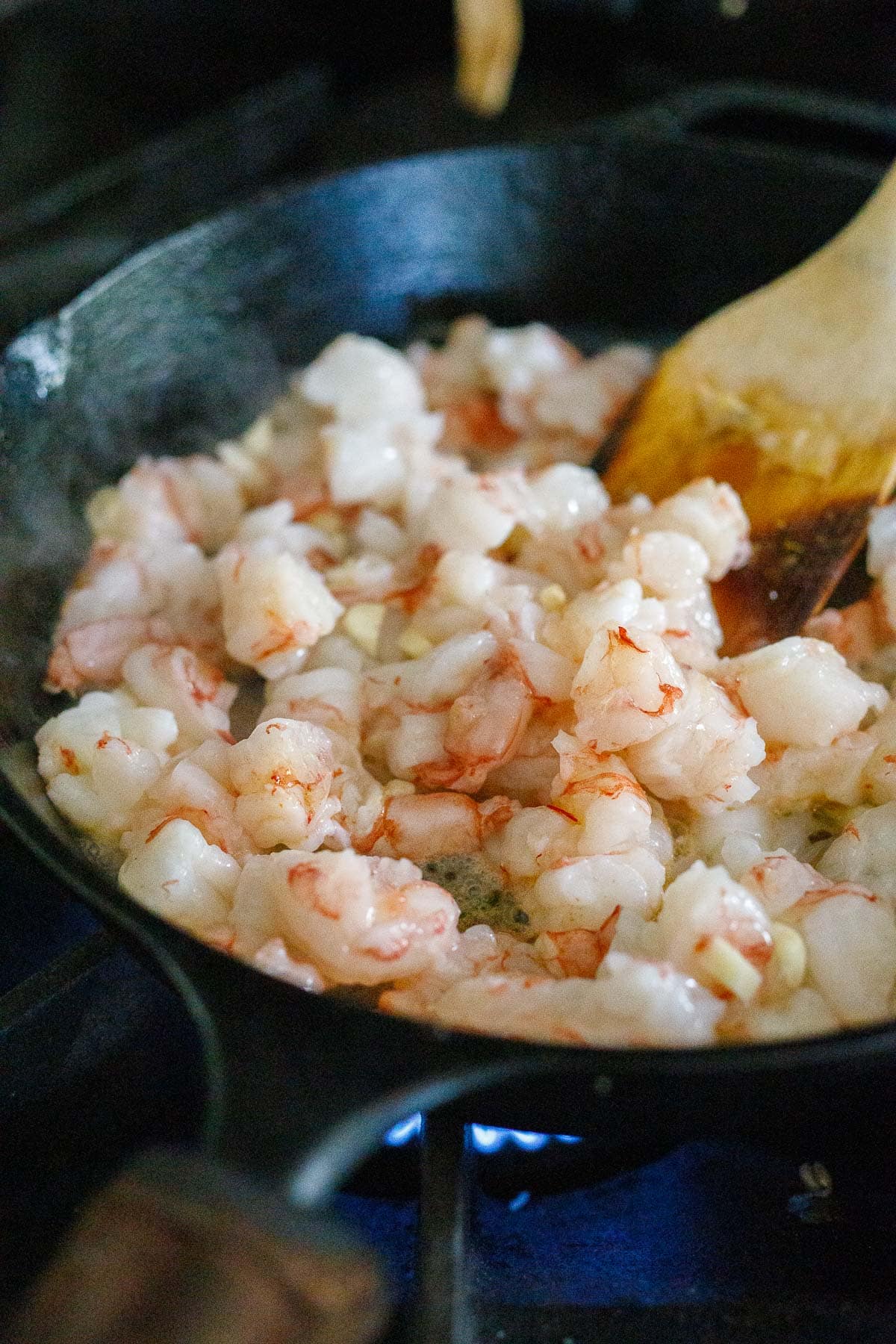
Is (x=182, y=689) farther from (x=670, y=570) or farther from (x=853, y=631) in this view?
(x=853, y=631)

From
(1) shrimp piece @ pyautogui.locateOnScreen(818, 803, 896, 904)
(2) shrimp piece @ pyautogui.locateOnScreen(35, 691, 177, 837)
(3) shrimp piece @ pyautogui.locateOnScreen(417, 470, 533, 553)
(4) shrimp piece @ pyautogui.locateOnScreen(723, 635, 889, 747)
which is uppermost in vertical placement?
(3) shrimp piece @ pyautogui.locateOnScreen(417, 470, 533, 553)

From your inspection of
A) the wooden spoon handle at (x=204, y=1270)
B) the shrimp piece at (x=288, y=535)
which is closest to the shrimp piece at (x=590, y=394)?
the shrimp piece at (x=288, y=535)

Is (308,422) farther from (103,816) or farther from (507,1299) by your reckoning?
(507,1299)

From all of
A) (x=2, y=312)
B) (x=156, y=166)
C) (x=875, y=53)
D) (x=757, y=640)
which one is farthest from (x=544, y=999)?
(x=875, y=53)

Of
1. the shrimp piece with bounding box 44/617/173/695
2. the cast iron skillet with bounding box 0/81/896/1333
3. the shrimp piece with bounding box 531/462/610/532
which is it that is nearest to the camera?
the cast iron skillet with bounding box 0/81/896/1333

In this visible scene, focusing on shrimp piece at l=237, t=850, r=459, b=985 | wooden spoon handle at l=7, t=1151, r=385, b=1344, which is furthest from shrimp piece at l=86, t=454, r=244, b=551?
wooden spoon handle at l=7, t=1151, r=385, b=1344

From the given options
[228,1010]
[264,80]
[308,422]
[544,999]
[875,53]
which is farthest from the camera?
[264,80]

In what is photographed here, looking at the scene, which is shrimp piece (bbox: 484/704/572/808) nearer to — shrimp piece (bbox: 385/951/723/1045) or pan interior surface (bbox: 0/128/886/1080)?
shrimp piece (bbox: 385/951/723/1045)
